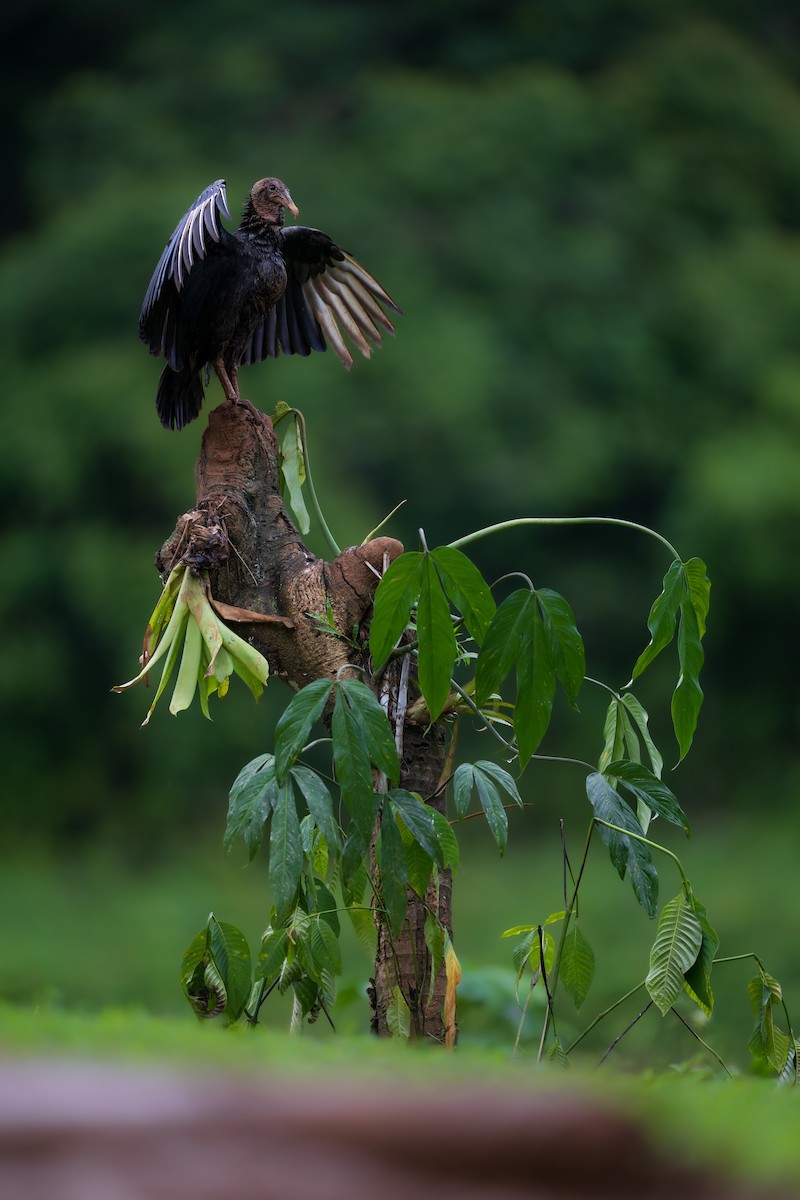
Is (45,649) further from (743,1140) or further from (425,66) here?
(743,1140)

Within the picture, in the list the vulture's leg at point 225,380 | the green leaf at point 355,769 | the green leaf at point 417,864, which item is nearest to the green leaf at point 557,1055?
the green leaf at point 417,864

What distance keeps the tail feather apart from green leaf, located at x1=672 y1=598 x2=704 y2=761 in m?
0.63

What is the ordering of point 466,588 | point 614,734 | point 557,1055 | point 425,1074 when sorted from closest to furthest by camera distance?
point 425,1074 < point 466,588 < point 557,1055 < point 614,734

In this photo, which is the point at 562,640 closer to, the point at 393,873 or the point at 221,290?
the point at 393,873

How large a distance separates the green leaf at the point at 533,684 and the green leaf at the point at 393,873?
0.16 metres

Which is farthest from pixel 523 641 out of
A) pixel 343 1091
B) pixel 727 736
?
pixel 727 736

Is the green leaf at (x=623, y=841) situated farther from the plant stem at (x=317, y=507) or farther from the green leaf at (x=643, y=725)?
the plant stem at (x=317, y=507)

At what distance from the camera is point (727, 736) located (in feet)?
16.7

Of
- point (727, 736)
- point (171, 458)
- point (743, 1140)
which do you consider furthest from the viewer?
point (727, 736)

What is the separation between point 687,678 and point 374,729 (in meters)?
0.39

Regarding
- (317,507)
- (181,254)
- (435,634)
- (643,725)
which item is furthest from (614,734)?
(181,254)

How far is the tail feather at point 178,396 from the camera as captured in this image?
153 centimetres

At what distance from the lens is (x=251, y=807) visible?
121 cm

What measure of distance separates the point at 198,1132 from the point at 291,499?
108 cm
